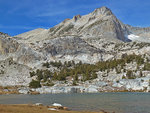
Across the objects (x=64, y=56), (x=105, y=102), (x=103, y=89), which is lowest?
(x=105, y=102)

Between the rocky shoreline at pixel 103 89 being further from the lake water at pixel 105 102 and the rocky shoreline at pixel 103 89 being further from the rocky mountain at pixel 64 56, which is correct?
the rocky mountain at pixel 64 56

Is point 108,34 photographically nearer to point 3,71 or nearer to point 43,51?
point 43,51

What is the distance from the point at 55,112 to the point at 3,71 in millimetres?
100212

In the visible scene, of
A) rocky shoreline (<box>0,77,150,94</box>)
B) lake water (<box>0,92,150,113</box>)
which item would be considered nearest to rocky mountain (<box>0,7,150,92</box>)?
rocky shoreline (<box>0,77,150,94</box>)

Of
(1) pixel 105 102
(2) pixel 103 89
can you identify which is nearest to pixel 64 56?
(2) pixel 103 89

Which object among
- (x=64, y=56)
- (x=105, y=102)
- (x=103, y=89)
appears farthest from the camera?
(x=64, y=56)

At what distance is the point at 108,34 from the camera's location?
184m

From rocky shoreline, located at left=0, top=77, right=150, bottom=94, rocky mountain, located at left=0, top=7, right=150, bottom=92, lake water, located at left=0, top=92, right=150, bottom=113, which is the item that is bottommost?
lake water, located at left=0, top=92, right=150, bottom=113

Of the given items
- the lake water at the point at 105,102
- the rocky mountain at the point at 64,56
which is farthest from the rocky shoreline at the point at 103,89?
the rocky mountain at the point at 64,56

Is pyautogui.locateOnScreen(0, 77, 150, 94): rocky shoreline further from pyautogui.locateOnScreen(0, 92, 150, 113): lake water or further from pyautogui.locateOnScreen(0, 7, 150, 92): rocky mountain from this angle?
pyautogui.locateOnScreen(0, 7, 150, 92): rocky mountain

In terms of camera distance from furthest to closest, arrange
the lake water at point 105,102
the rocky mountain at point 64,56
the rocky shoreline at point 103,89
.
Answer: the rocky mountain at point 64,56 < the rocky shoreline at point 103,89 < the lake water at point 105,102

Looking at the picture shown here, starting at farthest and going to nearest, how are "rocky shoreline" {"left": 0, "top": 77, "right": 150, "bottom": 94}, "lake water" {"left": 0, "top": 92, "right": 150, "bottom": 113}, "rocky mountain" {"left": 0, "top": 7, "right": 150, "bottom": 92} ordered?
"rocky mountain" {"left": 0, "top": 7, "right": 150, "bottom": 92}
"rocky shoreline" {"left": 0, "top": 77, "right": 150, "bottom": 94}
"lake water" {"left": 0, "top": 92, "right": 150, "bottom": 113}

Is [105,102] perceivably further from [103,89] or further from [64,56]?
[64,56]

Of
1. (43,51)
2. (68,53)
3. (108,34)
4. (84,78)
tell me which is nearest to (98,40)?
(108,34)
